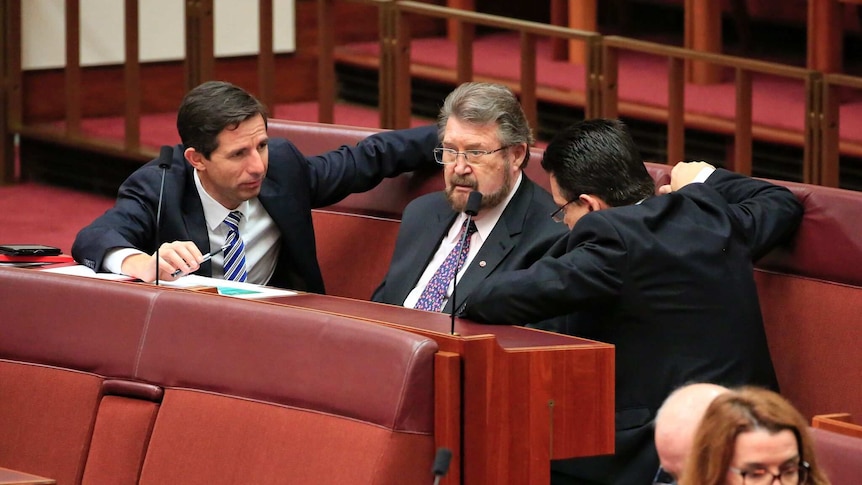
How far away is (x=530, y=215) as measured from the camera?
3.12 metres

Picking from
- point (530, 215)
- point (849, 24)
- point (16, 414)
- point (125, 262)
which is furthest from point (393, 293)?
point (849, 24)

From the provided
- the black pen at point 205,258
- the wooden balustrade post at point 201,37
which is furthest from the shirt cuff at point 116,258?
the wooden balustrade post at point 201,37

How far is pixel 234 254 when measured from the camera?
3.24m

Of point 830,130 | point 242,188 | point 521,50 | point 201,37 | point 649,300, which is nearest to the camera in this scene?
point 649,300

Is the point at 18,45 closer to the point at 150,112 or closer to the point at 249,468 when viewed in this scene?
the point at 150,112

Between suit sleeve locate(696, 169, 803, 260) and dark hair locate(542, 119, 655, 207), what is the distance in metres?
0.11

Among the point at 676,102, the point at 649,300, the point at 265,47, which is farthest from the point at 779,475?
the point at 265,47

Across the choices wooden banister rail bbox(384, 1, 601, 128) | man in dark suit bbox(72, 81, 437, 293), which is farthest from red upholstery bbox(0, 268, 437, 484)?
wooden banister rail bbox(384, 1, 601, 128)

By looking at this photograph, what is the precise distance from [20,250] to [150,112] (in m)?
3.01

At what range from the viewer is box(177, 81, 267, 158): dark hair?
3191mm

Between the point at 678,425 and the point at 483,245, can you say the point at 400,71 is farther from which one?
the point at 678,425

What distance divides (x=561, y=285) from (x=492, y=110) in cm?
68

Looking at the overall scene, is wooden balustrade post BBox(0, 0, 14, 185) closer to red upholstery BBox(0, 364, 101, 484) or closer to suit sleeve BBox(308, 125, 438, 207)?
suit sleeve BBox(308, 125, 438, 207)

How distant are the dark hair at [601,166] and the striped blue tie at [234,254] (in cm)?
78
